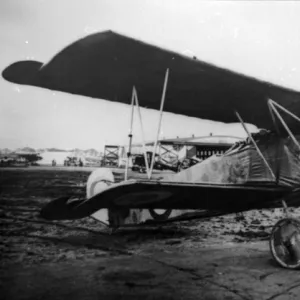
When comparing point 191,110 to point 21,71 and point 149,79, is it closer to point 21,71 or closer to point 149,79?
point 149,79

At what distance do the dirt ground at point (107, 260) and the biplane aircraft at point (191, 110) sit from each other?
29cm

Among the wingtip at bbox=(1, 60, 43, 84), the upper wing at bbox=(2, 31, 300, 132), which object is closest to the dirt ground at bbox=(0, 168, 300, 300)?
the wingtip at bbox=(1, 60, 43, 84)

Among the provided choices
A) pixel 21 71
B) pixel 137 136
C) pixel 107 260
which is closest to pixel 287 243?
pixel 107 260

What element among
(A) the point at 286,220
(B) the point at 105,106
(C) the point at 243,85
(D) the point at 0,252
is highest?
(C) the point at 243,85

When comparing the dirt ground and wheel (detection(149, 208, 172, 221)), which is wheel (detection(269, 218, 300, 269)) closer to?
the dirt ground

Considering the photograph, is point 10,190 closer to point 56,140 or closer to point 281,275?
point 56,140

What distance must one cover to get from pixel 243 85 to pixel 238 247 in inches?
74.6

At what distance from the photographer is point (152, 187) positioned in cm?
230

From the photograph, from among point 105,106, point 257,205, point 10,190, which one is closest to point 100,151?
point 105,106

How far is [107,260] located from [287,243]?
5.53ft

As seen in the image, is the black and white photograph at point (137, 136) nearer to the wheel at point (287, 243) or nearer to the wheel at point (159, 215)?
the wheel at point (287, 243)

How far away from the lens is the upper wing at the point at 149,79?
2141 millimetres

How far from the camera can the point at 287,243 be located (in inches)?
109

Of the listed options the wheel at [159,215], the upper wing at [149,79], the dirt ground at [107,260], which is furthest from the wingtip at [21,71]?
the wheel at [159,215]
